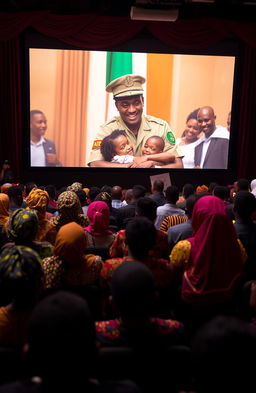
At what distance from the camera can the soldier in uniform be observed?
722 centimetres

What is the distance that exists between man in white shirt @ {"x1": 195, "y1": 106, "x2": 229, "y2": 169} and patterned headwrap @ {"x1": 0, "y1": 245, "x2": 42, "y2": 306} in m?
6.31

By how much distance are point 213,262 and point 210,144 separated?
5.89 metres

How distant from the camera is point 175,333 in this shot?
4.61ft

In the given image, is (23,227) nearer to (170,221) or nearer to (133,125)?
(170,221)

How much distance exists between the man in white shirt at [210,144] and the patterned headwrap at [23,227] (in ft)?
19.1

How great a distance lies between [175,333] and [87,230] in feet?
4.78

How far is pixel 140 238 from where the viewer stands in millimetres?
1830

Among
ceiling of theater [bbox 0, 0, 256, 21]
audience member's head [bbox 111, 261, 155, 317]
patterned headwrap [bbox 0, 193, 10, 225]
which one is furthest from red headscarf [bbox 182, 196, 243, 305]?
ceiling of theater [bbox 0, 0, 256, 21]

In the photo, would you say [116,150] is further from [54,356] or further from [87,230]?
[54,356]

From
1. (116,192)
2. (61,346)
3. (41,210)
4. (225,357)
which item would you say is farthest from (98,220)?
(225,357)

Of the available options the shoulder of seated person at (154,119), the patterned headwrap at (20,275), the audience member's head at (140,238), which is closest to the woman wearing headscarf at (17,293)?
the patterned headwrap at (20,275)

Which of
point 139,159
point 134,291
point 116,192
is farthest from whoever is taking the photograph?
point 139,159

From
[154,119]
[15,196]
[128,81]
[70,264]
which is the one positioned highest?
[128,81]

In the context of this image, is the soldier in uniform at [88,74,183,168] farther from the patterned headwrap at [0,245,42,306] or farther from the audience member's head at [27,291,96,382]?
the audience member's head at [27,291,96,382]
